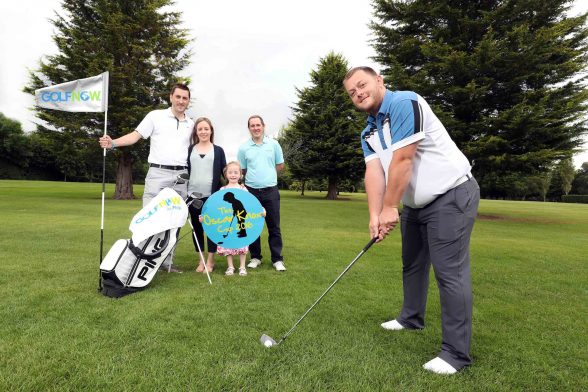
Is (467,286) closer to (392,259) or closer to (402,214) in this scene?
(402,214)

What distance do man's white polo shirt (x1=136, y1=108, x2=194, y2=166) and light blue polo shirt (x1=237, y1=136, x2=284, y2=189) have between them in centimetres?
86

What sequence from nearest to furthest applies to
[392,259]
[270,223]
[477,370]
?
[477,370] < [270,223] < [392,259]

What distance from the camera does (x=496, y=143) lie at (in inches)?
548

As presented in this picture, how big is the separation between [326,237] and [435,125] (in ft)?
20.8

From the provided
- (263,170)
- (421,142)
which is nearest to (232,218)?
(263,170)

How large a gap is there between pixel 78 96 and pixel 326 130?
23606mm

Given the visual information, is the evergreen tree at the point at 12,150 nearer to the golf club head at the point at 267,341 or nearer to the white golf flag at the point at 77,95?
the white golf flag at the point at 77,95

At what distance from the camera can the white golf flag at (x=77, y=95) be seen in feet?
14.0

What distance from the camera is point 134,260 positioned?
12.8 ft

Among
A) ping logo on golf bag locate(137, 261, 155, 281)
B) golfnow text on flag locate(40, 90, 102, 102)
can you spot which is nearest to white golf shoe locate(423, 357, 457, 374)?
ping logo on golf bag locate(137, 261, 155, 281)

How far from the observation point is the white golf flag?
4.27 meters

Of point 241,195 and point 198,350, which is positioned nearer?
point 198,350

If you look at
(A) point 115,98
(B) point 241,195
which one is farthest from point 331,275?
(A) point 115,98

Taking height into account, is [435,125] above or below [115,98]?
below
